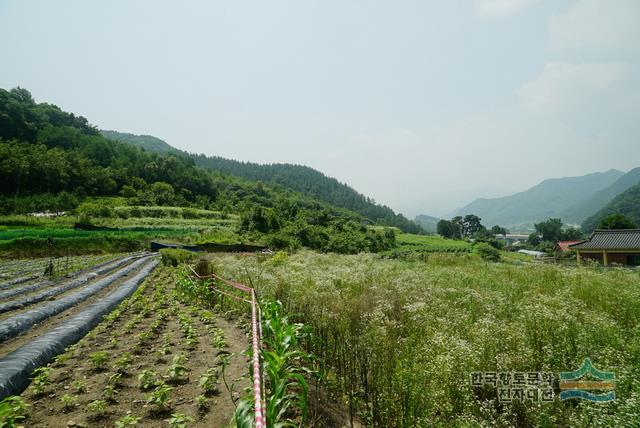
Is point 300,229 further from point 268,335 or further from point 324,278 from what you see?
point 268,335

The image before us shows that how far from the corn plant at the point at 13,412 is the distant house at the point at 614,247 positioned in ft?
139

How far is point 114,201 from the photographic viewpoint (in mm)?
75562

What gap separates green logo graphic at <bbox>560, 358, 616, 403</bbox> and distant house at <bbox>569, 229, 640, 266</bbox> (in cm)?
3606

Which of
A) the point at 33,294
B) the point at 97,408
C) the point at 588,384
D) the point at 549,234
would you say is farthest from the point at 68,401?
the point at 549,234

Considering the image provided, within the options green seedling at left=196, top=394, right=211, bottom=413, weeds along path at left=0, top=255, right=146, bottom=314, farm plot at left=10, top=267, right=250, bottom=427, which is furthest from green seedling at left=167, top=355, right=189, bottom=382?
weeds along path at left=0, top=255, right=146, bottom=314

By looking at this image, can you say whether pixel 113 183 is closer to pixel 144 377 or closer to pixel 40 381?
pixel 40 381

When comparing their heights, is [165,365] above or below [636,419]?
below

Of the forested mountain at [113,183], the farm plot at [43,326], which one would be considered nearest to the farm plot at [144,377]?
the farm plot at [43,326]

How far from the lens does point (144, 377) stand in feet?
18.4

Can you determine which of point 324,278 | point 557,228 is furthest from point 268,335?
point 557,228

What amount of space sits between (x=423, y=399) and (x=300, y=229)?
5296 centimetres

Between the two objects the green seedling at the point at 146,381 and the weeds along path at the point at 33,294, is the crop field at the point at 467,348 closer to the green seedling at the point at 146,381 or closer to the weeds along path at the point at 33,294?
the green seedling at the point at 146,381

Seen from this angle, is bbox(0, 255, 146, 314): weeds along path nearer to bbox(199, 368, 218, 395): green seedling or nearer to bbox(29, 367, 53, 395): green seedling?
bbox(29, 367, 53, 395): green seedling

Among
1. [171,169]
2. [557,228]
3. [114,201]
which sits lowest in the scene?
[557,228]
